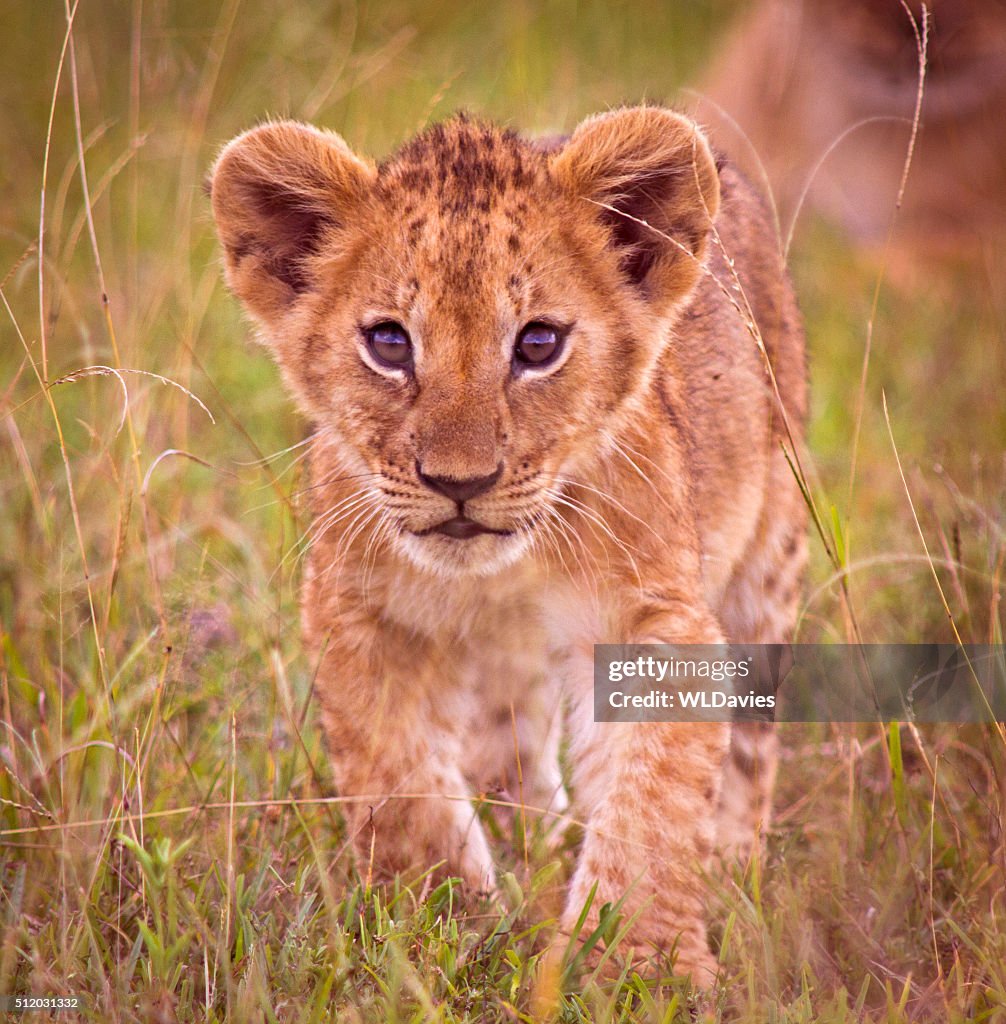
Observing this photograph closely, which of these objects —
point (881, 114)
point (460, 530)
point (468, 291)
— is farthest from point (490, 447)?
point (881, 114)

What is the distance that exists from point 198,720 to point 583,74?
606 cm

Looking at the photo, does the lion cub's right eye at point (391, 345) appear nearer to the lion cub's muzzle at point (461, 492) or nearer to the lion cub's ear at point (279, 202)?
the lion cub's muzzle at point (461, 492)

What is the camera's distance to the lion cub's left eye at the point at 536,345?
3.56 metres

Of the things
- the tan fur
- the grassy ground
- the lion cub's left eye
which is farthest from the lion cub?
the tan fur

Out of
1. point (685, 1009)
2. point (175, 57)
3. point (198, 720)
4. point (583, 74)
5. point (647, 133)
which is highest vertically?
point (583, 74)

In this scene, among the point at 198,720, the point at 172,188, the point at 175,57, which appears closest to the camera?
the point at 198,720

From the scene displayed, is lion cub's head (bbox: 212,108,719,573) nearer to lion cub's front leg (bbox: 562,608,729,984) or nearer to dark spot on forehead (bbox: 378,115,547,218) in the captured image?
dark spot on forehead (bbox: 378,115,547,218)

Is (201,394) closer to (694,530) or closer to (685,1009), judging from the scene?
(694,530)

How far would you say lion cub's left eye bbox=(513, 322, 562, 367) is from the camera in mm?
3559

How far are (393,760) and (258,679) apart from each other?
2.91 ft

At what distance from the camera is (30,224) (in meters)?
7.38

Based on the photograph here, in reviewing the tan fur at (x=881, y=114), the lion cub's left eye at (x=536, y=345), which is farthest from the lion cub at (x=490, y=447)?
the tan fur at (x=881, y=114)

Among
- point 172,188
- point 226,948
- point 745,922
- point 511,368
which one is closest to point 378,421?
point 511,368

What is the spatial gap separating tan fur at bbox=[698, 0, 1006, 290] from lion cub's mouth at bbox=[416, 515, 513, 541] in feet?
17.3
